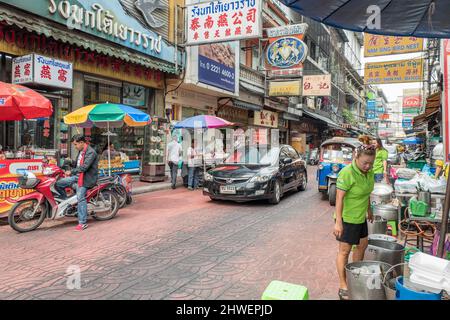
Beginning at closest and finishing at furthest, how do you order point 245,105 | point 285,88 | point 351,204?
point 351,204 → point 245,105 → point 285,88

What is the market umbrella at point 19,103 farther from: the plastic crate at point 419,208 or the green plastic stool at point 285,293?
the plastic crate at point 419,208

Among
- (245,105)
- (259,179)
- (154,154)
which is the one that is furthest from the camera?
(245,105)

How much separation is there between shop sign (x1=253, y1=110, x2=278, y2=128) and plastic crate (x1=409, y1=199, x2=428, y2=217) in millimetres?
18997

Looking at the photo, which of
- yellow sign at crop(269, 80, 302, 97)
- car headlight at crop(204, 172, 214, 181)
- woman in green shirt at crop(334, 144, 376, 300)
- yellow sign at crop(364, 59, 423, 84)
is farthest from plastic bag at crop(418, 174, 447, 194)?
yellow sign at crop(269, 80, 302, 97)

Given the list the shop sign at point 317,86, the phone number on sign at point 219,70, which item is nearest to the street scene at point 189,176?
the phone number on sign at point 219,70

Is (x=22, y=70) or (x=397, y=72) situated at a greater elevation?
(x=397, y=72)

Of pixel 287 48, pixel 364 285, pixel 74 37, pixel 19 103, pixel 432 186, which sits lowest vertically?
pixel 364 285

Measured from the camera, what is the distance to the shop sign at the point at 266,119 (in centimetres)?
2389

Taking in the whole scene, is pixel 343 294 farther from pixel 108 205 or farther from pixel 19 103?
pixel 19 103

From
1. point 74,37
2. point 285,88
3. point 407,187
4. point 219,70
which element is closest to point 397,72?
point 285,88

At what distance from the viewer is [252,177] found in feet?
29.7

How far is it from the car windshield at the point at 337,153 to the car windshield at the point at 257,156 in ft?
5.06

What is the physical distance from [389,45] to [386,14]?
1200 centimetres
